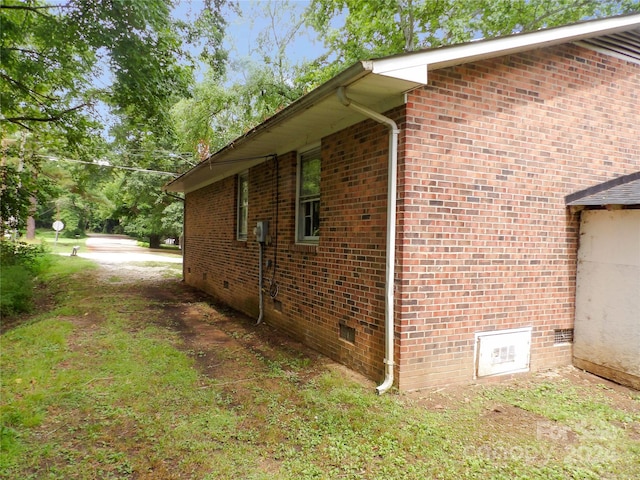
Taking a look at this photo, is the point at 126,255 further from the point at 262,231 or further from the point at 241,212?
the point at 262,231

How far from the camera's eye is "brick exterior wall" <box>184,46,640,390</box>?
3.78 m

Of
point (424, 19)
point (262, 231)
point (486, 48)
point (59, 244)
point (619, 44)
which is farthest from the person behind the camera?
point (59, 244)

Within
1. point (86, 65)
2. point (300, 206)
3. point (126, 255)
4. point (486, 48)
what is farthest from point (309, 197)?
point (126, 255)

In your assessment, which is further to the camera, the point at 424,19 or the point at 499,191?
the point at 424,19

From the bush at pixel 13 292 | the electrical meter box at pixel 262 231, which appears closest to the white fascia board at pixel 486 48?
the electrical meter box at pixel 262 231

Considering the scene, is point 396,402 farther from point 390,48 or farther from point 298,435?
point 390,48

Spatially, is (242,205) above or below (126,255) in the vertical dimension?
above

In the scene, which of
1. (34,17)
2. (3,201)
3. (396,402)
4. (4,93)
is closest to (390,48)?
(34,17)

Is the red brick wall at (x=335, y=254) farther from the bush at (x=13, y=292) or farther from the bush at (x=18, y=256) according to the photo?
the bush at (x=18, y=256)

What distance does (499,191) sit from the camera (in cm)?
412

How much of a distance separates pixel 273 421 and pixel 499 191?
330cm

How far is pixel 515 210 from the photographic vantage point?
4.22m

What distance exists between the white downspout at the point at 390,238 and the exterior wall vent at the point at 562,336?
2297 mm

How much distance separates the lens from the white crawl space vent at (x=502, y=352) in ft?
13.4
